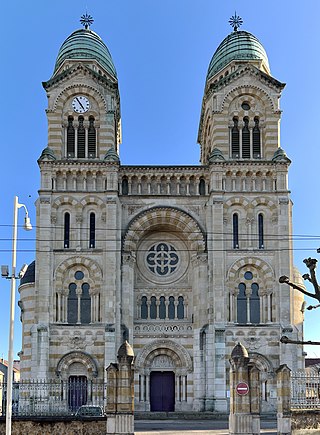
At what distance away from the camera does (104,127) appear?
180 ft

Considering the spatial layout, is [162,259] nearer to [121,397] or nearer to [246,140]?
[246,140]

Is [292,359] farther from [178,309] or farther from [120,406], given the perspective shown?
[120,406]

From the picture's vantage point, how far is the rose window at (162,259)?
54.5 m

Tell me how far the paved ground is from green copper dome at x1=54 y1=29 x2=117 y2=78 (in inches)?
1058

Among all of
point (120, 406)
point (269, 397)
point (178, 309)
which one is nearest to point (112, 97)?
point (178, 309)

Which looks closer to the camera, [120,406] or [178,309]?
[120,406]

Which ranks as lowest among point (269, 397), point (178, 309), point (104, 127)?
point (269, 397)

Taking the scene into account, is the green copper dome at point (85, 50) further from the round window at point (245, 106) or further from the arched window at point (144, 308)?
the arched window at point (144, 308)

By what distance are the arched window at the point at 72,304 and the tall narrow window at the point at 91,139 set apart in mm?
9438

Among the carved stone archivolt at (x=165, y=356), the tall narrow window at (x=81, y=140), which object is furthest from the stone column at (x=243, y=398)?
the tall narrow window at (x=81, y=140)

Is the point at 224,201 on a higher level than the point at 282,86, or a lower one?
lower

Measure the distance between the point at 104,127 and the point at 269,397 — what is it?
2174 cm

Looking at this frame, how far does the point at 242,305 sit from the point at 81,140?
53.2 ft

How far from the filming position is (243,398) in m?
33.7
